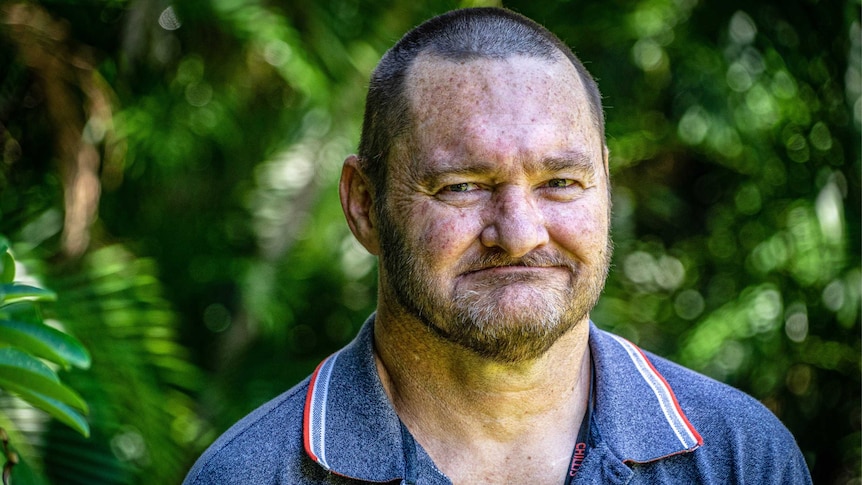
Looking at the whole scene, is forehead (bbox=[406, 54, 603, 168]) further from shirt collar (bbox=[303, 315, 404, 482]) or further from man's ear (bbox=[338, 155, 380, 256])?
shirt collar (bbox=[303, 315, 404, 482])

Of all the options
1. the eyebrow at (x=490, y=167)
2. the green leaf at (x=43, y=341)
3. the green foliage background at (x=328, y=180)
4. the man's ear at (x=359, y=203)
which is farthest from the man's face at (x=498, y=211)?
the green foliage background at (x=328, y=180)

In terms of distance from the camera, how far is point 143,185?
145 inches

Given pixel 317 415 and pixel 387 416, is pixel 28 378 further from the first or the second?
pixel 387 416

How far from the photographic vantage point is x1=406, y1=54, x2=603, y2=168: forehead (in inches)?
63.3

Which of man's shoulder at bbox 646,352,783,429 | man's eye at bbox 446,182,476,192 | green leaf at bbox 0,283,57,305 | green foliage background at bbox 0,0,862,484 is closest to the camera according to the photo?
green leaf at bbox 0,283,57,305

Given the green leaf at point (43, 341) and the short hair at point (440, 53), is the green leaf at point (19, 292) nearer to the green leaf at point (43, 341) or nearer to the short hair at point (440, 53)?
the green leaf at point (43, 341)

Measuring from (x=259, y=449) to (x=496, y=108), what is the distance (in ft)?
2.40

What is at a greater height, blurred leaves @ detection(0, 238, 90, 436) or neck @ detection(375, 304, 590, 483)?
blurred leaves @ detection(0, 238, 90, 436)

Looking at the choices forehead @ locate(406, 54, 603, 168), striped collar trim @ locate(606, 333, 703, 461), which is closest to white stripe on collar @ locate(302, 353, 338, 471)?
forehead @ locate(406, 54, 603, 168)

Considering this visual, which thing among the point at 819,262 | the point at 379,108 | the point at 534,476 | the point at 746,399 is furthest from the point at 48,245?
the point at 819,262

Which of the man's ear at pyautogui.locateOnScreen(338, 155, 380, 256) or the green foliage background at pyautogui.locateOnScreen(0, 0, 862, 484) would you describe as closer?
the man's ear at pyautogui.locateOnScreen(338, 155, 380, 256)

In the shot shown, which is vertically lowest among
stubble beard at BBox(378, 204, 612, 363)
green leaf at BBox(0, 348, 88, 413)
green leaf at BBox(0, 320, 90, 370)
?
green leaf at BBox(0, 348, 88, 413)

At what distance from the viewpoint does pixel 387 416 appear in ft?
5.63

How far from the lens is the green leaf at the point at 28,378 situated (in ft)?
5.12
